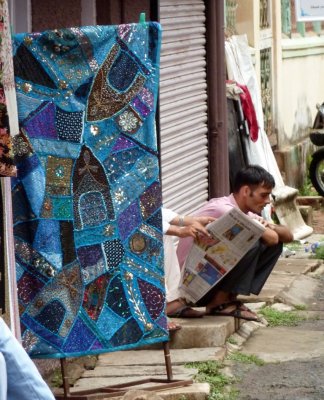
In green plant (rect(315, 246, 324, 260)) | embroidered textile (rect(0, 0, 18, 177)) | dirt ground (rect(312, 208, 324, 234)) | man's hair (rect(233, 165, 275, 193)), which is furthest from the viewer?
dirt ground (rect(312, 208, 324, 234))

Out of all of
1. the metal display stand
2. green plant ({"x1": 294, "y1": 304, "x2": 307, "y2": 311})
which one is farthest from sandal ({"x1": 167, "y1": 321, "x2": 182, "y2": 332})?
green plant ({"x1": 294, "y1": 304, "x2": 307, "y2": 311})

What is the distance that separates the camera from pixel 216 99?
33.0 ft

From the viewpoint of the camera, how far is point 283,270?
1034 centimetres

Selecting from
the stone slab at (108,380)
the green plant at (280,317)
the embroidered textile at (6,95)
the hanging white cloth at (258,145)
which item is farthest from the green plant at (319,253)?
the embroidered textile at (6,95)

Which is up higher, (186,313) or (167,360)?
(167,360)

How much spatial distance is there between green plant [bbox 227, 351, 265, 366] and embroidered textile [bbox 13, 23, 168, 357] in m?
1.34

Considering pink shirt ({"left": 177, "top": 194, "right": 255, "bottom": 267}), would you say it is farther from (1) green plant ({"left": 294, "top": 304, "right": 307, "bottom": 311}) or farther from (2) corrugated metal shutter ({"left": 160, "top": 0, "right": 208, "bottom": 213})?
(1) green plant ({"left": 294, "top": 304, "right": 307, "bottom": 311})

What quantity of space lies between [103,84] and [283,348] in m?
2.62

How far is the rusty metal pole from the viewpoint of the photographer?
32.8 feet

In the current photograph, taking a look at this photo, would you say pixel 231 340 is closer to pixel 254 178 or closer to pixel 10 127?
pixel 254 178

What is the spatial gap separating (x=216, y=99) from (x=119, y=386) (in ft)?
14.2

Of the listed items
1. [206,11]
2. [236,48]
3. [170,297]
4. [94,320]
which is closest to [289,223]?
[236,48]

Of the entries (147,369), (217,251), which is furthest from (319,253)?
(147,369)

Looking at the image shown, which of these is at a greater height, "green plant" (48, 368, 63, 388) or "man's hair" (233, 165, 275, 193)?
"man's hair" (233, 165, 275, 193)
